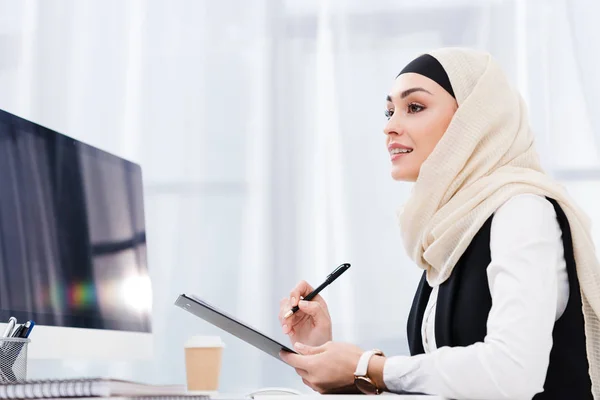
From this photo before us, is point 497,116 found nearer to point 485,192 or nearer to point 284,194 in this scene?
point 485,192

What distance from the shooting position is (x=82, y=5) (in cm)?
246

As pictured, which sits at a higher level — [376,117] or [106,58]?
[106,58]

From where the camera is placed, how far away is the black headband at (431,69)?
143cm

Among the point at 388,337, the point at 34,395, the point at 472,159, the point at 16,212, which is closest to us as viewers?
the point at 34,395

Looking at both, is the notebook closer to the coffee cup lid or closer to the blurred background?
the coffee cup lid

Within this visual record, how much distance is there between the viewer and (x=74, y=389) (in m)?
0.78

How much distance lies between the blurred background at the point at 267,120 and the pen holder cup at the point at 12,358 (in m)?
1.18

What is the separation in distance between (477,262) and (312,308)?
470 millimetres

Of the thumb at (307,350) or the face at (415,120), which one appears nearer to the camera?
the thumb at (307,350)

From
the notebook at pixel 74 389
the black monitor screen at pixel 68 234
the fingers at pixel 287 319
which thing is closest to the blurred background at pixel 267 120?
the fingers at pixel 287 319

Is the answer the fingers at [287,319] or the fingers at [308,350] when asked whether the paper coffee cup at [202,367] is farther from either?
the fingers at [287,319]

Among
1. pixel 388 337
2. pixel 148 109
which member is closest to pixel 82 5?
pixel 148 109

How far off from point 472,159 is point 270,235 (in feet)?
3.36

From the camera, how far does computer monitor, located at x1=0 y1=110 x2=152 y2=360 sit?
1.18m
